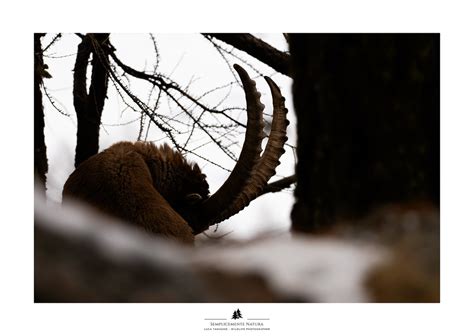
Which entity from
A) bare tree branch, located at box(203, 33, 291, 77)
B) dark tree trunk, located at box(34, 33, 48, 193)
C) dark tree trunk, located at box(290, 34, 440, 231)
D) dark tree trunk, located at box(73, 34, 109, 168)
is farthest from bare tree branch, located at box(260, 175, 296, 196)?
dark tree trunk, located at box(290, 34, 440, 231)

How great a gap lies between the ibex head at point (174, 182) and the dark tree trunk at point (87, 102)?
338 millimetres

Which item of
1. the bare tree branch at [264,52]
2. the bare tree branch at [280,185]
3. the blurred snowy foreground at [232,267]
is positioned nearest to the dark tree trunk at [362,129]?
the blurred snowy foreground at [232,267]

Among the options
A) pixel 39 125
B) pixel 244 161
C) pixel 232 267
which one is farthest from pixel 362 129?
pixel 39 125

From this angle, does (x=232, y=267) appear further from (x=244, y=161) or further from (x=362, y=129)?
(x=244, y=161)

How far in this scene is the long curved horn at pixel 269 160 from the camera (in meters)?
3.90

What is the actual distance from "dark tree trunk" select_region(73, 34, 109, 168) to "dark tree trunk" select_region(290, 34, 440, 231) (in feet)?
6.76

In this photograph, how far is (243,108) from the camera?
414 cm

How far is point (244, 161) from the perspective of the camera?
12.9 feet

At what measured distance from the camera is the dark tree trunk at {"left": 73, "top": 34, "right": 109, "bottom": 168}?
13.7 feet

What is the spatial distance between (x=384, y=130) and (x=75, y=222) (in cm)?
114

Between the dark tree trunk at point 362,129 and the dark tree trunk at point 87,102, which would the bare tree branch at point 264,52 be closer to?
the dark tree trunk at point 87,102

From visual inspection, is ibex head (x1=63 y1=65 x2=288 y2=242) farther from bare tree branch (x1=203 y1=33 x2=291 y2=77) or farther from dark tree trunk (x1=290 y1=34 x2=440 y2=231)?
dark tree trunk (x1=290 y1=34 x2=440 y2=231)

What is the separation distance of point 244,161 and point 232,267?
1920 mm
